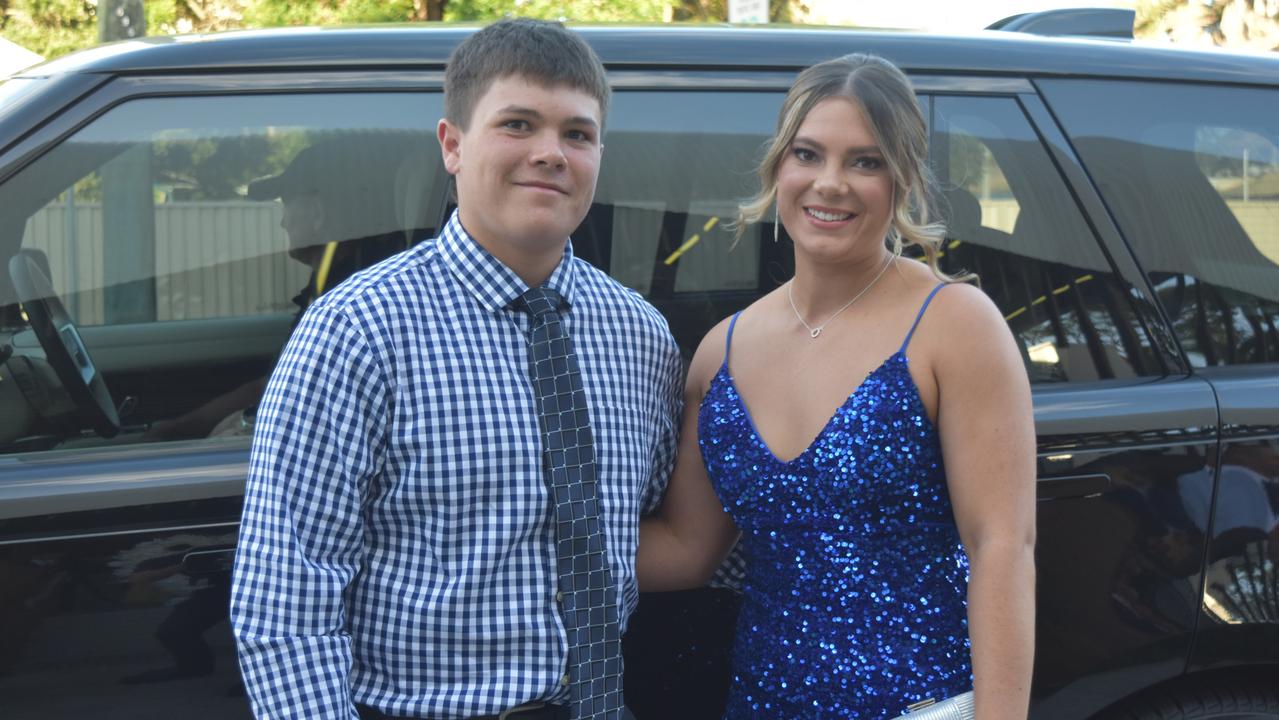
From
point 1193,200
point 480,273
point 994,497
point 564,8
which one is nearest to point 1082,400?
point 1193,200

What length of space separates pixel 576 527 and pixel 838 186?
2.04 feet

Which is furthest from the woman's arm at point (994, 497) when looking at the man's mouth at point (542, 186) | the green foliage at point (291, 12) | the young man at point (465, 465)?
the green foliage at point (291, 12)

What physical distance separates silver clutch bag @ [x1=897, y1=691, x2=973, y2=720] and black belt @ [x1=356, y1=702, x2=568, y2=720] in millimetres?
480

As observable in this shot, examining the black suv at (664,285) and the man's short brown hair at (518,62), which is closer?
the man's short brown hair at (518,62)

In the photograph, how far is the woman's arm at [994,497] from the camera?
1.73m

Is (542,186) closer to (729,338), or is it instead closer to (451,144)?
(451,144)

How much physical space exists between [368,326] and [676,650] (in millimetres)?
863

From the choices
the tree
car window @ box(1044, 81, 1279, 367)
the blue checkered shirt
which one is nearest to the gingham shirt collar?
the blue checkered shirt

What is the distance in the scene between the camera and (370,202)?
2152mm

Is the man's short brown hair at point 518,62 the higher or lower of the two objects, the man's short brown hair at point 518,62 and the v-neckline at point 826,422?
the higher

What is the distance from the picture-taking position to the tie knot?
177 cm

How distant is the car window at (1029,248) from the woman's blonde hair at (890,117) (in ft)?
1.46

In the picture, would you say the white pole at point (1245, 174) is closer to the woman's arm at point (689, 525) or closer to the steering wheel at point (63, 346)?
the woman's arm at point (689, 525)

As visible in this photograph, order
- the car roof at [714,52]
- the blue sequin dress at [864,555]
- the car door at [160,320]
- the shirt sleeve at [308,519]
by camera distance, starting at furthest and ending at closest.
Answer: the car roof at [714,52] < the car door at [160,320] < the blue sequin dress at [864,555] < the shirt sleeve at [308,519]
